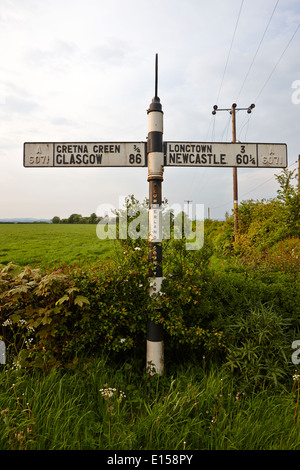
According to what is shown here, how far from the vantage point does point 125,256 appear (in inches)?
129

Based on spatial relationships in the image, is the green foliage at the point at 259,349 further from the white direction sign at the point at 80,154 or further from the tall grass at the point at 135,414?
the white direction sign at the point at 80,154

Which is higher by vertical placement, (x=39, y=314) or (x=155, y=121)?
(x=155, y=121)

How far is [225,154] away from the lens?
133 inches

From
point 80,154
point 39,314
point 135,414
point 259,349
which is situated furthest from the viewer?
point 80,154

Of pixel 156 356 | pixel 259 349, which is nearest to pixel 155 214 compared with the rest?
pixel 156 356

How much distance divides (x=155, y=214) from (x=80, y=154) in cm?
120

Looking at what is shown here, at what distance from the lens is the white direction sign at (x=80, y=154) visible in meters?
3.29

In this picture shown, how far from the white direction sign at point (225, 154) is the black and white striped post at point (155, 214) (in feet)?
0.62

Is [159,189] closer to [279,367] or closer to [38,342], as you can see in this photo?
[38,342]

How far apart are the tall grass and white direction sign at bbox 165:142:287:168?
2436 millimetres

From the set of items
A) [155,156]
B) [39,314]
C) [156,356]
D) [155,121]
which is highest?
[155,121]

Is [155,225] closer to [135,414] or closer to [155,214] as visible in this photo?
[155,214]

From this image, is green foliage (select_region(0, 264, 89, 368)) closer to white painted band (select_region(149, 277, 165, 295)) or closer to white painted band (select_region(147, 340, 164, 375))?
white painted band (select_region(149, 277, 165, 295))

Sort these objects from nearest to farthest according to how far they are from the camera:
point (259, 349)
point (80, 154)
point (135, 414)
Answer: point (135, 414) → point (259, 349) → point (80, 154)
